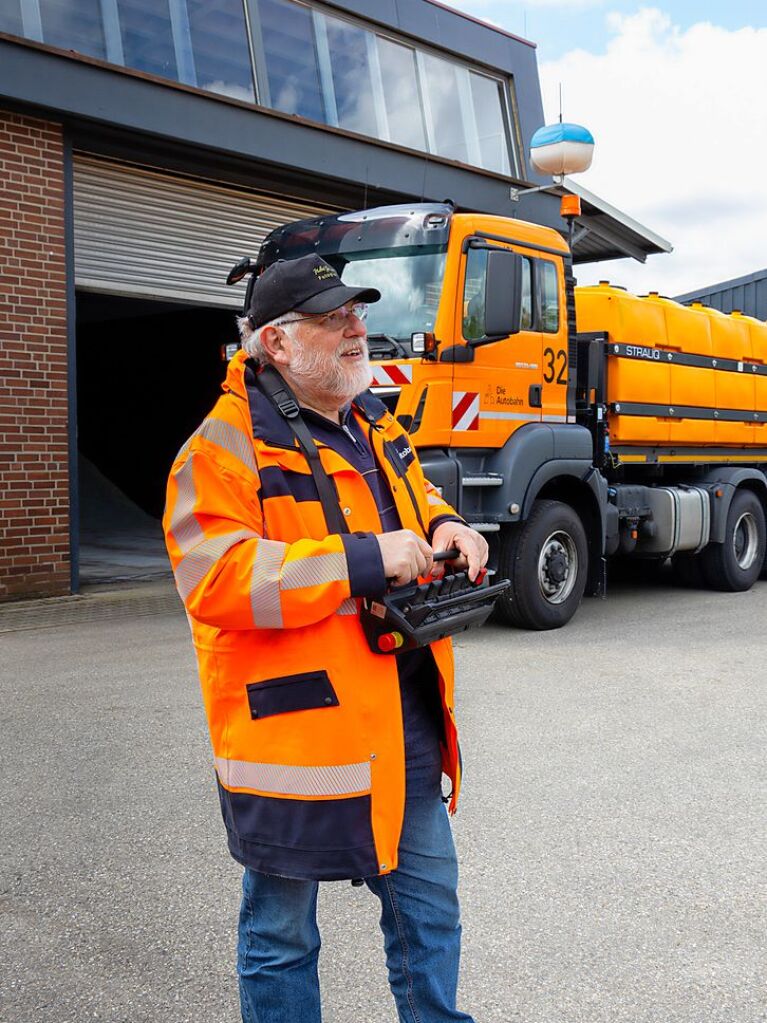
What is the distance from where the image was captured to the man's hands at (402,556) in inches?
84.7

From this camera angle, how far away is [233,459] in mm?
Result: 2186

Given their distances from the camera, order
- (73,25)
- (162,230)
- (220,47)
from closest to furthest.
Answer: (73,25) < (162,230) < (220,47)

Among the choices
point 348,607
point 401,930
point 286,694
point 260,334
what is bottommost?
point 401,930

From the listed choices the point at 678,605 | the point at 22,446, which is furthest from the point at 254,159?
the point at 678,605

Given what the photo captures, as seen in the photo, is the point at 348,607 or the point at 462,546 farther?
the point at 462,546

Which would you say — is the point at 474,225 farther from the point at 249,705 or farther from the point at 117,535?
the point at 117,535

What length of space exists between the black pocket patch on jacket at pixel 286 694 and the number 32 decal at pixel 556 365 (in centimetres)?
629

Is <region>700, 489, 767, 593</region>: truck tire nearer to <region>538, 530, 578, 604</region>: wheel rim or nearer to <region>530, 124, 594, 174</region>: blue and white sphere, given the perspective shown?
<region>538, 530, 578, 604</region>: wheel rim

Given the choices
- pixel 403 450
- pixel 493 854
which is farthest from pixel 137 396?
pixel 403 450

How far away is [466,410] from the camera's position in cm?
759

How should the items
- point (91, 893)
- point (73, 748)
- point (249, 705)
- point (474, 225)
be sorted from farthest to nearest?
1. point (474, 225)
2. point (73, 748)
3. point (91, 893)
4. point (249, 705)

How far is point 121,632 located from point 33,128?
15.0 feet

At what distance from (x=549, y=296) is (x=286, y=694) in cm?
652

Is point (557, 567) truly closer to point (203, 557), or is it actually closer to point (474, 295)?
point (474, 295)
